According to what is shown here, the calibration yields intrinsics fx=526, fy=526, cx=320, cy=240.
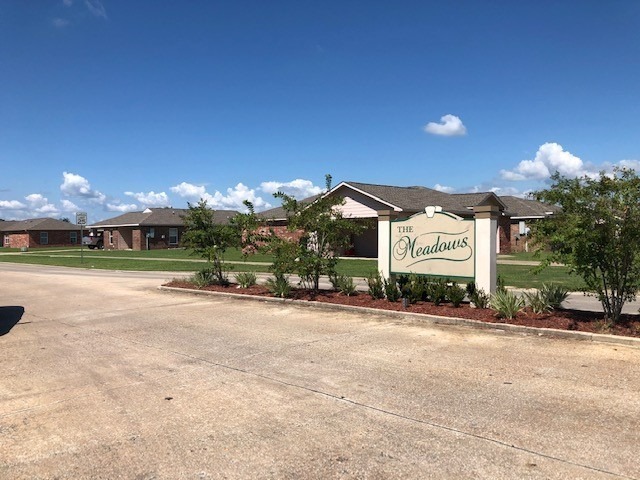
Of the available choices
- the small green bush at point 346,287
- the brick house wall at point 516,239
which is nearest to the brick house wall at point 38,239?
the brick house wall at point 516,239

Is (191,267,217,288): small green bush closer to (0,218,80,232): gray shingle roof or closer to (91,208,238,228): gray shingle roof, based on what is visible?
(91,208,238,228): gray shingle roof

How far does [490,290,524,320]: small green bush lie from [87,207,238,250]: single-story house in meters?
45.1

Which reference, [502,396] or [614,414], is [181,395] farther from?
[614,414]

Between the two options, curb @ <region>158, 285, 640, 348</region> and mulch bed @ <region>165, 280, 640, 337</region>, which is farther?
mulch bed @ <region>165, 280, 640, 337</region>

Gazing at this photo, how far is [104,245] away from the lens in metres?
57.5

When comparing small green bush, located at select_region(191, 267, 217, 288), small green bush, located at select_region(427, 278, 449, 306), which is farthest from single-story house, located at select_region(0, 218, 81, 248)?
small green bush, located at select_region(427, 278, 449, 306)

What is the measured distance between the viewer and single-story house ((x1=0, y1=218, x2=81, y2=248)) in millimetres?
66125

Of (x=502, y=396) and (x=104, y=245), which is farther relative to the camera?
(x=104, y=245)

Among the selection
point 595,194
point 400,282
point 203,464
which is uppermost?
point 595,194

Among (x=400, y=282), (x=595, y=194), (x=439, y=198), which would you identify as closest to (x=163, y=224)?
(x=439, y=198)

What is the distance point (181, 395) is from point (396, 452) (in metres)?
2.52

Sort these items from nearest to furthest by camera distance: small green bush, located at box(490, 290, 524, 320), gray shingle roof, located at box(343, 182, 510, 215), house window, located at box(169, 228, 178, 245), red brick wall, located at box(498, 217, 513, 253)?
1. small green bush, located at box(490, 290, 524, 320)
2. gray shingle roof, located at box(343, 182, 510, 215)
3. red brick wall, located at box(498, 217, 513, 253)
4. house window, located at box(169, 228, 178, 245)

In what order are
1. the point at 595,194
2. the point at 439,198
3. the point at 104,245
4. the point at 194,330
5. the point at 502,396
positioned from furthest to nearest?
the point at 104,245
the point at 439,198
the point at 194,330
the point at 595,194
the point at 502,396

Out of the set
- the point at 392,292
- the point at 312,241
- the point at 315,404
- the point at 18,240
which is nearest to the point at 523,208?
the point at 312,241
